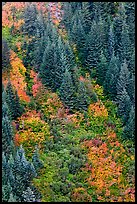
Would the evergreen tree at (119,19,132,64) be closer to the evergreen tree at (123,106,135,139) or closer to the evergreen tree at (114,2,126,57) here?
the evergreen tree at (114,2,126,57)

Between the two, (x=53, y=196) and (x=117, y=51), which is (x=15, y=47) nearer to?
(x=117, y=51)

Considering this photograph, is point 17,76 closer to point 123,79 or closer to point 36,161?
point 123,79

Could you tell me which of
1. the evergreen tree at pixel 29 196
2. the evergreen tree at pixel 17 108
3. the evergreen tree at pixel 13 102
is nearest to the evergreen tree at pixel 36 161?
the evergreen tree at pixel 29 196

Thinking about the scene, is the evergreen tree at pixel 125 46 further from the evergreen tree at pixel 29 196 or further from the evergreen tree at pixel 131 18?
the evergreen tree at pixel 29 196

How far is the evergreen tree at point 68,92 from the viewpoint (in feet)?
206

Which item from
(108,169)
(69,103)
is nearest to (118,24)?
(69,103)

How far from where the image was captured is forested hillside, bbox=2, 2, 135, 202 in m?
52.4

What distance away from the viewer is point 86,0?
76812 millimetres

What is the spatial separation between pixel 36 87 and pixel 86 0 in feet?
69.4

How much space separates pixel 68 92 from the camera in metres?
63.0

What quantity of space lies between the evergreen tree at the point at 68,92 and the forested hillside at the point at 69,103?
15cm

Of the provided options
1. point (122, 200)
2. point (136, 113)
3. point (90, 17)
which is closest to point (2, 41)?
point (90, 17)

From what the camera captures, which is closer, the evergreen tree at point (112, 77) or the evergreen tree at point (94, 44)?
the evergreen tree at point (112, 77)

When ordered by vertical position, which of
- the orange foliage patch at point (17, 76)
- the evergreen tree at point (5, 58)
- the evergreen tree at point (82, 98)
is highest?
the evergreen tree at point (5, 58)
